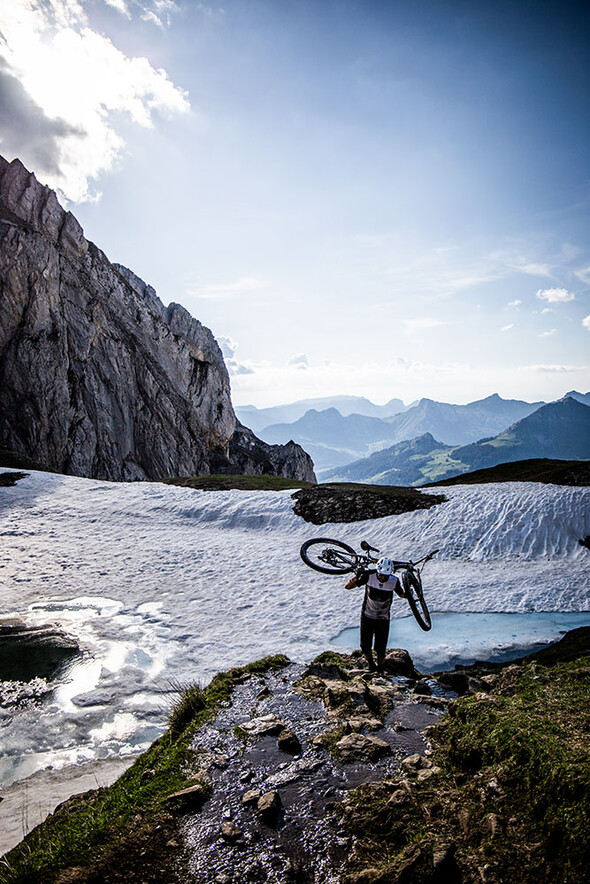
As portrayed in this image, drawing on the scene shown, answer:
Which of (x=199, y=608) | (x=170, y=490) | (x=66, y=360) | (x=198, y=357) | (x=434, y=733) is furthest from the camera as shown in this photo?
(x=198, y=357)

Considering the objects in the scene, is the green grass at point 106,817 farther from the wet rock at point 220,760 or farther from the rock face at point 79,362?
the rock face at point 79,362

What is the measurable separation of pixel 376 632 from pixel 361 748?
154 inches

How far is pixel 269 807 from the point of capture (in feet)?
17.2

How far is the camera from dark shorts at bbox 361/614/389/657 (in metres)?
10.1

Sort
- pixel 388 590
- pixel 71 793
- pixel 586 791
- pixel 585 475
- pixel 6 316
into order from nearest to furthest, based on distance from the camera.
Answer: pixel 586 791 < pixel 71 793 < pixel 388 590 < pixel 585 475 < pixel 6 316

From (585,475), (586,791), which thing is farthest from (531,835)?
(585,475)

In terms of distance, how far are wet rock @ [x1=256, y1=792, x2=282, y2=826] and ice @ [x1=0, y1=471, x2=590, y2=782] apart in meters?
4.73

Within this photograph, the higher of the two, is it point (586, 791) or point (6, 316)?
point (6, 316)

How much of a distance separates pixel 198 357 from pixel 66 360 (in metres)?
38.6

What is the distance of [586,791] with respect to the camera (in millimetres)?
4094

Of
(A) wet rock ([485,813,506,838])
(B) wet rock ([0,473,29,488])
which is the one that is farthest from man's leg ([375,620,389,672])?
(B) wet rock ([0,473,29,488])

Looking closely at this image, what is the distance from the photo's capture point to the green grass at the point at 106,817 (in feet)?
15.0

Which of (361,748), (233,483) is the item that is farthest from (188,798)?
(233,483)

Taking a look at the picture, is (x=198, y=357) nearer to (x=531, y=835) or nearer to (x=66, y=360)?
(x=66, y=360)
